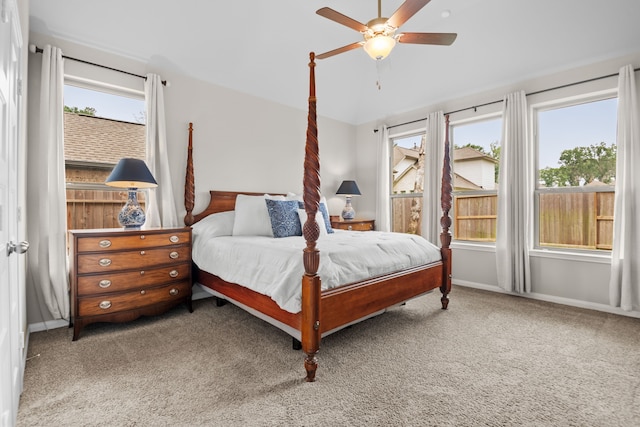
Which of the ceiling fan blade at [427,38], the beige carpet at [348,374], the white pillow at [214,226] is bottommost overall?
the beige carpet at [348,374]

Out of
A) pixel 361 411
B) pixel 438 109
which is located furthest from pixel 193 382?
pixel 438 109

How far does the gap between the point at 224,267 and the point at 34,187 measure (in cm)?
173

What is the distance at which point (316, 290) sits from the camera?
6.48 ft

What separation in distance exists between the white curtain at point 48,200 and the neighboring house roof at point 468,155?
4.59 metres

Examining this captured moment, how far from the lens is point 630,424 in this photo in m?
1.54

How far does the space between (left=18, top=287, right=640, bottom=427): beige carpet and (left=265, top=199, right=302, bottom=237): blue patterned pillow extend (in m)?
0.90

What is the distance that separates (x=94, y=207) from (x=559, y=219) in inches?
199

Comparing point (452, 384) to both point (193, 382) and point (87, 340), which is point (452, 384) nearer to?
point (193, 382)

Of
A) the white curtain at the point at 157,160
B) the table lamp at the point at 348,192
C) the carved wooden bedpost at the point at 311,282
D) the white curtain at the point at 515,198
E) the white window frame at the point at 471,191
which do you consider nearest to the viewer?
the carved wooden bedpost at the point at 311,282

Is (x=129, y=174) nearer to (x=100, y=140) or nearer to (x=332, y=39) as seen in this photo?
(x=100, y=140)

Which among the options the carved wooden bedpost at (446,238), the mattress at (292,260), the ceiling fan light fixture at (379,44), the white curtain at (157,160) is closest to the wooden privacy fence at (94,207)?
the white curtain at (157,160)

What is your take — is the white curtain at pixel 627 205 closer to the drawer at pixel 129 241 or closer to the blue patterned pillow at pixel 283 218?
the blue patterned pillow at pixel 283 218

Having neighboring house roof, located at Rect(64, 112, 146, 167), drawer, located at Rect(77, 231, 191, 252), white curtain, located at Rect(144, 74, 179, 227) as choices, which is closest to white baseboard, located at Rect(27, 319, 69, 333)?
drawer, located at Rect(77, 231, 191, 252)

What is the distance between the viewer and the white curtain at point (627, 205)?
3029 millimetres
